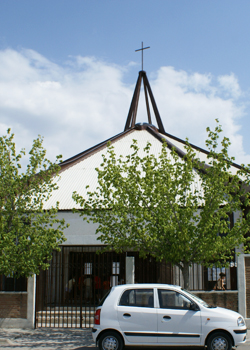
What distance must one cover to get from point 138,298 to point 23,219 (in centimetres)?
530

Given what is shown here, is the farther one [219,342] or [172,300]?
[172,300]

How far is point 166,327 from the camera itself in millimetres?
8539

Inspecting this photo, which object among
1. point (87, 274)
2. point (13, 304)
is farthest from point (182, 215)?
point (13, 304)

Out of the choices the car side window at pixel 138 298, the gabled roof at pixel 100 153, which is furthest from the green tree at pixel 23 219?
the car side window at pixel 138 298

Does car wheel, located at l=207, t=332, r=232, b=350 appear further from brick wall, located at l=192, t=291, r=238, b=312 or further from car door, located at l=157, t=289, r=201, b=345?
brick wall, located at l=192, t=291, r=238, b=312

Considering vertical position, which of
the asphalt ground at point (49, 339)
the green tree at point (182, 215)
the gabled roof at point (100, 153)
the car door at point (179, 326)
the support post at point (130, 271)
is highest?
the gabled roof at point (100, 153)

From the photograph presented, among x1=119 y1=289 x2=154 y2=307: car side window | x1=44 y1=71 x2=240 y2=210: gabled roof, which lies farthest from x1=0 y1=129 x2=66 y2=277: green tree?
x1=119 y1=289 x2=154 y2=307: car side window

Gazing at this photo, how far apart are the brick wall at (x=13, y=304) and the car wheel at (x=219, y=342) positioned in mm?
6953

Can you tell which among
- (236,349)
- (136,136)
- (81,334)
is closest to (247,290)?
(236,349)

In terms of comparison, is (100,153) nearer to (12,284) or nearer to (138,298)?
(12,284)

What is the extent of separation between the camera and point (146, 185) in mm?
11094

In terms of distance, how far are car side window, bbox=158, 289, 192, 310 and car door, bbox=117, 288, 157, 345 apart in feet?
0.81

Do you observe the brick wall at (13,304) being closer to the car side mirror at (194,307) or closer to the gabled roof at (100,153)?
the gabled roof at (100,153)

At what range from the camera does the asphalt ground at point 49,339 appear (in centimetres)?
997
